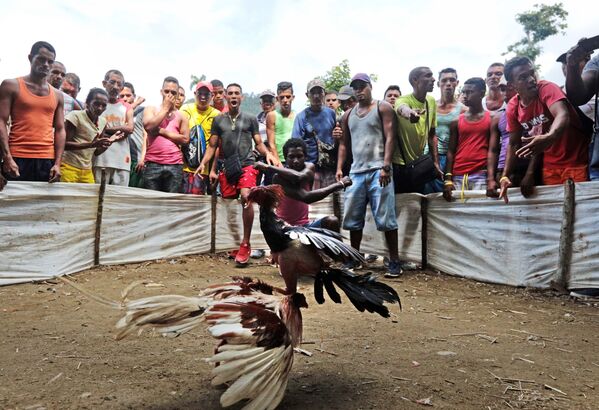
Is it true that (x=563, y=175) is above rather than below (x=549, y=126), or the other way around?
below

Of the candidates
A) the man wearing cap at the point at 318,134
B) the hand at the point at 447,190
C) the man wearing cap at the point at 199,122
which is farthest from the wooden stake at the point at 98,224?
the hand at the point at 447,190

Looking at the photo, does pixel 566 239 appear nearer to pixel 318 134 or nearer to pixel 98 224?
pixel 318 134

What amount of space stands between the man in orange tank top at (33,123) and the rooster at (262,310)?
3.09 meters

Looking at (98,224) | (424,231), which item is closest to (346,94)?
(424,231)

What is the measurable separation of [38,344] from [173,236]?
10.4 feet

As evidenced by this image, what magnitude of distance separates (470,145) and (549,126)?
1.09m

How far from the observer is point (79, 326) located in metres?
3.21

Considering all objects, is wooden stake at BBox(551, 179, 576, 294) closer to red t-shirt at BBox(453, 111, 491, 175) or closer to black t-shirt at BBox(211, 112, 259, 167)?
red t-shirt at BBox(453, 111, 491, 175)

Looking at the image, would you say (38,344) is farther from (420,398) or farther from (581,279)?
(581,279)

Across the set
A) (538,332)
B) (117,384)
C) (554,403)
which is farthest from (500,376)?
(117,384)

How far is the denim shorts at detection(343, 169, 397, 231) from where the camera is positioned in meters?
5.00

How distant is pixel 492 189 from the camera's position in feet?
15.2

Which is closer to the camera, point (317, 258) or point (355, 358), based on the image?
point (317, 258)

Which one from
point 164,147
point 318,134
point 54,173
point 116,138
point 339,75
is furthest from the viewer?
point 339,75
